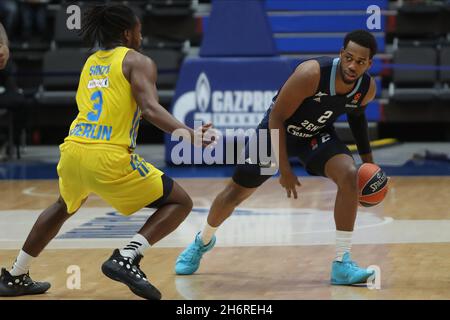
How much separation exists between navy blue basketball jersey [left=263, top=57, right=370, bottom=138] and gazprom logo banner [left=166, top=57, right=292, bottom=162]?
6100 mm

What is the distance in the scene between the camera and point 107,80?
5.27 metres

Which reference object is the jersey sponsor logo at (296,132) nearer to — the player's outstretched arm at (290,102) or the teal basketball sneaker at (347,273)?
the player's outstretched arm at (290,102)

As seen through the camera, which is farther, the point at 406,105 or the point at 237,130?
the point at 406,105

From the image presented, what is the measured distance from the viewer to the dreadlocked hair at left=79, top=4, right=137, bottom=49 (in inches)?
210

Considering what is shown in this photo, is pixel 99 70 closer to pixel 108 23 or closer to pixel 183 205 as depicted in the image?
pixel 108 23

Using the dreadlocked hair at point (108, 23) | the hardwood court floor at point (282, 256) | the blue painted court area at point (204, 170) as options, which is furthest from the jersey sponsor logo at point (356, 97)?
the blue painted court area at point (204, 170)

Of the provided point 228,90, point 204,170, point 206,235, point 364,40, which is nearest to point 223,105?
point 228,90

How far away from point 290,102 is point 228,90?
21.3 ft

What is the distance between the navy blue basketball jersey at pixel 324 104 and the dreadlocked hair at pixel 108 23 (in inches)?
45.6

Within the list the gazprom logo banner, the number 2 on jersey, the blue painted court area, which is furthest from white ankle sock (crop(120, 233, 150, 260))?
the gazprom logo banner

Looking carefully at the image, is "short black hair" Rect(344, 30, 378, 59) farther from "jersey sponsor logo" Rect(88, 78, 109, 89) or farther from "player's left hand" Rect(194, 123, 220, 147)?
"jersey sponsor logo" Rect(88, 78, 109, 89)
